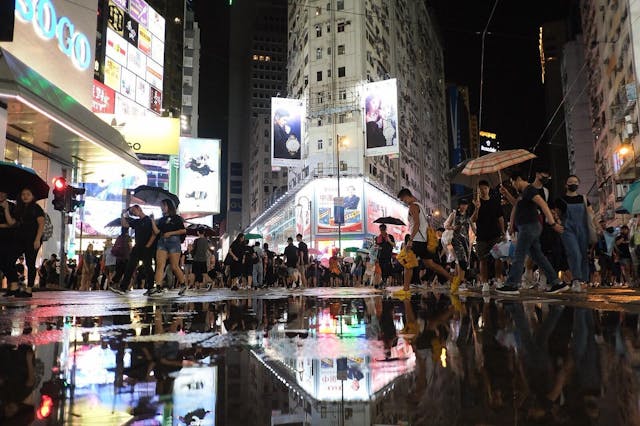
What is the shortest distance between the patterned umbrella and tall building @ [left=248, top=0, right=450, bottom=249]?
86.0ft

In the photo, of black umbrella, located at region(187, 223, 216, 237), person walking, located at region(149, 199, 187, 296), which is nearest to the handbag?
person walking, located at region(149, 199, 187, 296)

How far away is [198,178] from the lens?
125 ft

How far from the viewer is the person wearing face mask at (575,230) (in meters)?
7.92

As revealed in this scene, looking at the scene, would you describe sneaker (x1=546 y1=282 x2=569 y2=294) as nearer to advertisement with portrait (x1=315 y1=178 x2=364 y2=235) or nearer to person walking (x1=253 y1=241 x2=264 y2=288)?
person walking (x1=253 y1=241 x2=264 y2=288)

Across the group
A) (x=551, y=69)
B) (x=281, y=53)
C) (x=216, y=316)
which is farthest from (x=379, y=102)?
(x=281, y=53)

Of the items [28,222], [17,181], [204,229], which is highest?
[17,181]

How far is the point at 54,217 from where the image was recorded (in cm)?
1678

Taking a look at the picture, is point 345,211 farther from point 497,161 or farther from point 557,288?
point 557,288

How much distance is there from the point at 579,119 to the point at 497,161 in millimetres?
54096

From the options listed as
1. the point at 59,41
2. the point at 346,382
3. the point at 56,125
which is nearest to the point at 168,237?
the point at 56,125

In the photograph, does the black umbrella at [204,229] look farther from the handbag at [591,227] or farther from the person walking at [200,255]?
the handbag at [591,227]

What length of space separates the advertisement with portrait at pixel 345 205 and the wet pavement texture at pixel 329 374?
40.2 metres

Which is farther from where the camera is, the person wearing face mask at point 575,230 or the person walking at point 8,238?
the person walking at point 8,238

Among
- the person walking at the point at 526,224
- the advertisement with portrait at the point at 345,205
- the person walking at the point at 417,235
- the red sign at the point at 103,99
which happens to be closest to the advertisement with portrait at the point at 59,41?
the red sign at the point at 103,99
